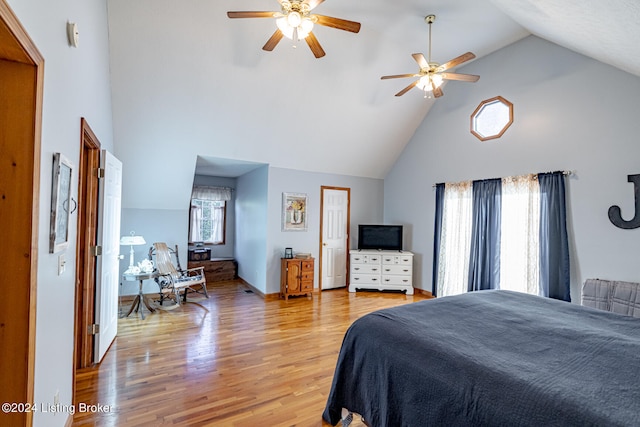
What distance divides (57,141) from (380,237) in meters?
5.16

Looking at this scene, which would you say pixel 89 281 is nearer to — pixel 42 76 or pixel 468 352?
pixel 42 76

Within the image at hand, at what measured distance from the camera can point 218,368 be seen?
2.68 metres

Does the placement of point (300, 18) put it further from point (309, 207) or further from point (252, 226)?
point (252, 226)

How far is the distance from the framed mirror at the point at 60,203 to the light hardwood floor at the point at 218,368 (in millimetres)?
1341

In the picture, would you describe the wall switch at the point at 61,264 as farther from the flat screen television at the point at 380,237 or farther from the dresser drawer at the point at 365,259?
the flat screen television at the point at 380,237

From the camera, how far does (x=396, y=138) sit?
5.66m

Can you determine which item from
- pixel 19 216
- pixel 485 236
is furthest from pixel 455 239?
pixel 19 216

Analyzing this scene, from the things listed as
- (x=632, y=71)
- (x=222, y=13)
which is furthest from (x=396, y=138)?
(x=222, y=13)

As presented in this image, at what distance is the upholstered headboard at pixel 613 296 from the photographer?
114 inches

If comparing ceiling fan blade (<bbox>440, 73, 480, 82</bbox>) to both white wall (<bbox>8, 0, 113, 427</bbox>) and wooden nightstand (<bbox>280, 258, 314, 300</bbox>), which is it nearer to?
white wall (<bbox>8, 0, 113, 427</bbox>)

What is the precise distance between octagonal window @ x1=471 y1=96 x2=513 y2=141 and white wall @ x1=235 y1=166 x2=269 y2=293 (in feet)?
12.0

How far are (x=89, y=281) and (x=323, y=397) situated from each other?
7.91ft

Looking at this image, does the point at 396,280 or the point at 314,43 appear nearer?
the point at 314,43

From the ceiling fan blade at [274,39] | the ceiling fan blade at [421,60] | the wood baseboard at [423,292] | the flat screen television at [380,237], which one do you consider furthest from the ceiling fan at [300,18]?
the wood baseboard at [423,292]
